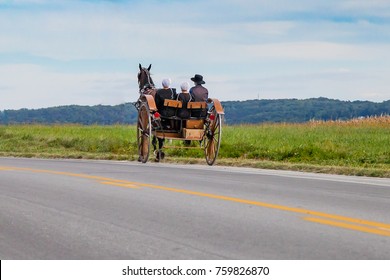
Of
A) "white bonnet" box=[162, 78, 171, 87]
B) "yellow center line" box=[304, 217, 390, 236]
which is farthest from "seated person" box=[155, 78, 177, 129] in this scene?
"yellow center line" box=[304, 217, 390, 236]

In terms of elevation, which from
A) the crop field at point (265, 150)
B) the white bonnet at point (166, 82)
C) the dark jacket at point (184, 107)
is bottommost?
the crop field at point (265, 150)

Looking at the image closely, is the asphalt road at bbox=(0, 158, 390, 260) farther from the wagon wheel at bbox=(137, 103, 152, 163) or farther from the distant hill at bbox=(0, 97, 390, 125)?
the distant hill at bbox=(0, 97, 390, 125)

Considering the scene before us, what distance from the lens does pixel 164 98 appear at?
2155cm

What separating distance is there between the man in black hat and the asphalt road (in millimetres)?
6131

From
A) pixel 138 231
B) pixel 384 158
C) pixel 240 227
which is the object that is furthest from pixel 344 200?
pixel 384 158

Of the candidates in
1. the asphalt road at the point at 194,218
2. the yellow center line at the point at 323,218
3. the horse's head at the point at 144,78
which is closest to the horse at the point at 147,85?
the horse's head at the point at 144,78

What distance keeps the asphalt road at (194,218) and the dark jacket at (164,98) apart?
5891mm

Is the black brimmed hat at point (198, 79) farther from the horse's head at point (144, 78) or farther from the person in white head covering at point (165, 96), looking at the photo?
the horse's head at point (144, 78)

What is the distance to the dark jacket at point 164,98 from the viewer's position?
21.6 meters

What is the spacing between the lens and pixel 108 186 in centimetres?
1401

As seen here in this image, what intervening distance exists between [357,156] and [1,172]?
11280 millimetres

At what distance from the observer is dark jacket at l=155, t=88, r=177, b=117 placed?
21578 millimetres

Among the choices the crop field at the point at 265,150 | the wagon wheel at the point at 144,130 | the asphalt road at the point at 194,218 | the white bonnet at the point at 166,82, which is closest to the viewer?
the asphalt road at the point at 194,218
